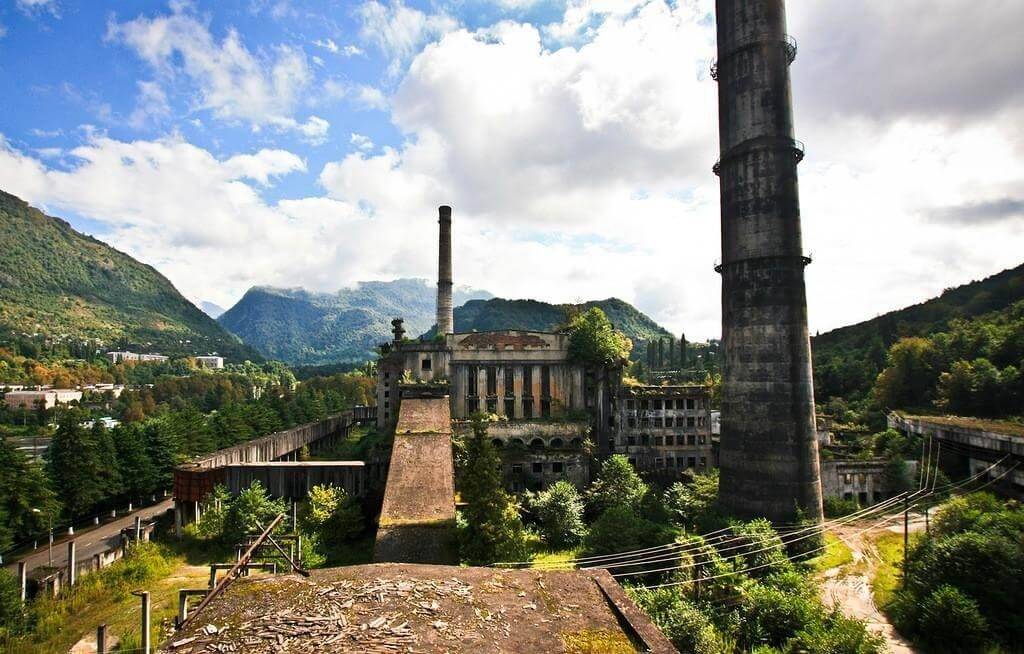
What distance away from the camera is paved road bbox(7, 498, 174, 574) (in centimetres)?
3365

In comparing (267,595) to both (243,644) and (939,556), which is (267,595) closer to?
(243,644)

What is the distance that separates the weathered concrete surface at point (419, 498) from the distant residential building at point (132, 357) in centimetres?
16201

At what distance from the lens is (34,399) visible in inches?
3915

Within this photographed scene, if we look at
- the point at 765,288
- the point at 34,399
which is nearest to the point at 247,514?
the point at 765,288

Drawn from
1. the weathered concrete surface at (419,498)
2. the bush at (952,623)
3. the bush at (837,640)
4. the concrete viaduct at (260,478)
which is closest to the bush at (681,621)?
the bush at (837,640)

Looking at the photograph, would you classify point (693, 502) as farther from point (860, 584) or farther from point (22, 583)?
point (22, 583)

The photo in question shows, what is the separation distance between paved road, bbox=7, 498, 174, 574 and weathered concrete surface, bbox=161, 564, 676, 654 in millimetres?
28581

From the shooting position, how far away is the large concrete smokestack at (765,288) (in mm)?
33969

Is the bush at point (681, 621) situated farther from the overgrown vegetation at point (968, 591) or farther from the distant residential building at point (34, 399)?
the distant residential building at point (34, 399)

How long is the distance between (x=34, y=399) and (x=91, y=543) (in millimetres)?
86588

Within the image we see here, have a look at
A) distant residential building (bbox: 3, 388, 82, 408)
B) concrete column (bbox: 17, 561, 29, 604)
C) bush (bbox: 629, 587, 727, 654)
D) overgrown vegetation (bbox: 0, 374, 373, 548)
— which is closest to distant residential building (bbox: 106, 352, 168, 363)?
distant residential building (bbox: 3, 388, 82, 408)

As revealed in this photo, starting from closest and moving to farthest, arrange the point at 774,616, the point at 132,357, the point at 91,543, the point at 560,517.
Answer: the point at 774,616 → the point at 560,517 → the point at 91,543 → the point at 132,357

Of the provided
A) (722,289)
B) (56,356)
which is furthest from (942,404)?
(56,356)

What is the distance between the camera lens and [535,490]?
39594 millimetres
